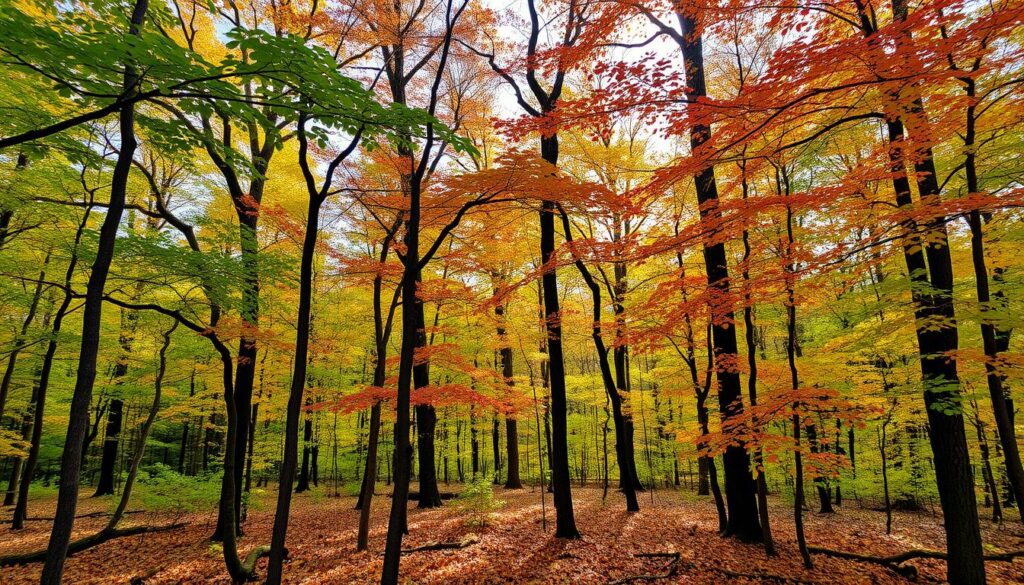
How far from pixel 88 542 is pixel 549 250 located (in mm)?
12157

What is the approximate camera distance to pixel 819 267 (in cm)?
511

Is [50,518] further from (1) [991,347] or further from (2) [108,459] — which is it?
(1) [991,347]

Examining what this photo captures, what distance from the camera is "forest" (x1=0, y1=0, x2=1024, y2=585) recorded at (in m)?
3.90

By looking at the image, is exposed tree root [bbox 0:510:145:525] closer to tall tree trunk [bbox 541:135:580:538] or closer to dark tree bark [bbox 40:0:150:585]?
dark tree bark [bbox 40:0:150:585]

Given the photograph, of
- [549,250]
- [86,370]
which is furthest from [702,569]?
[86,370]

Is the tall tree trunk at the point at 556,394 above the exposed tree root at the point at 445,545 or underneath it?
above

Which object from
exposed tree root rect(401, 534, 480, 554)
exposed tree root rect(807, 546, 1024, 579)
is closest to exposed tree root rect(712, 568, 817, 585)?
exposed tree root rect(807, 546, 1024, 579)

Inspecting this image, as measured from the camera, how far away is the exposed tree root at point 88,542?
732 cm

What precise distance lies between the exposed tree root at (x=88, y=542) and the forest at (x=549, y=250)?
0.21 feet

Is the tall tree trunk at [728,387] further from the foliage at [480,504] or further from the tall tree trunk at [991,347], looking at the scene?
the foliage at [480,504]

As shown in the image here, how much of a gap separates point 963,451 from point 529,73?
10468 millimetres

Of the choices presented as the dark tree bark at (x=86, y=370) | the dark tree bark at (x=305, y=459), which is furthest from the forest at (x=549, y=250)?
the dark tree bark at (x=305, y=459)

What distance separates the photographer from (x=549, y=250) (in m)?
8.71

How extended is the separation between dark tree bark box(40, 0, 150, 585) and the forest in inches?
1.4
